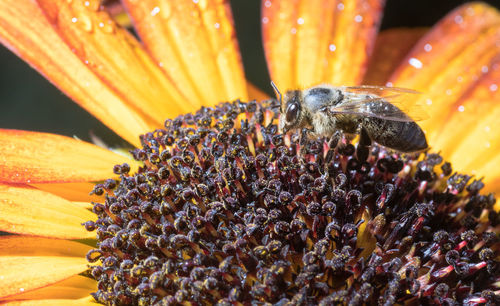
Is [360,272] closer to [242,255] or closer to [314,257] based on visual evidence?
[314,257]

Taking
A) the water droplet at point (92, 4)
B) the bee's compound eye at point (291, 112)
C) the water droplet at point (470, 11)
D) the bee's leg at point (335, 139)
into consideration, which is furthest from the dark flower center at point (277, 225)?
the water droplet at point (470, 11)

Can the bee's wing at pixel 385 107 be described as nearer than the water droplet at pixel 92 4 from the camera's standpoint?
Yes

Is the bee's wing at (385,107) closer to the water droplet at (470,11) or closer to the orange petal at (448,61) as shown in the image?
the orange petal at (448,61)

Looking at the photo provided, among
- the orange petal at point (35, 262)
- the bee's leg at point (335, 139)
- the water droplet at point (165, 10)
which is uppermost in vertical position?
the water droplet at point (165, 10)

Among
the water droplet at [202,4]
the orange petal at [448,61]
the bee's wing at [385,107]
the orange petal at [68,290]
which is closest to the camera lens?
the orange petal at [68,290]

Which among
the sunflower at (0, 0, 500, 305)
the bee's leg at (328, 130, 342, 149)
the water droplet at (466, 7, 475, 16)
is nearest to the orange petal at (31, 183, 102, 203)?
the sunflower at (0, 0, 500, 305)

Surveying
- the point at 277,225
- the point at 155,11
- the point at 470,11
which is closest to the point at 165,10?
the point at 155,11

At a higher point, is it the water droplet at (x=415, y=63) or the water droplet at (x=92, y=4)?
the water droplet at (x=415, y=63)

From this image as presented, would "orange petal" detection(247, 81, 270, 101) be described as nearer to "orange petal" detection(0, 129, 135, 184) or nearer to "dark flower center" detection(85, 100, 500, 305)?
"dark flower center" detection(85, 100, 500, 305)
